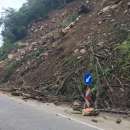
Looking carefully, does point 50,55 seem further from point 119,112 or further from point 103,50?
point 119,112

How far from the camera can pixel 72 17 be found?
30.8 m

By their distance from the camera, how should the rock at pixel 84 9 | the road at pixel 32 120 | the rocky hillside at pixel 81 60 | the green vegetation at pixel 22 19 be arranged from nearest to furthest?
the road at pixel 32 120 → the rocky hillside at pixel 81 60 → the rock at pixel 84 9 → the green vegetation at pixel 22 19

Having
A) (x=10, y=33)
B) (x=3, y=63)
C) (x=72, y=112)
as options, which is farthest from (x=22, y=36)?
(x=72, y=112)

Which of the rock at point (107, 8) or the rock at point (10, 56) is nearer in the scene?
the rock at point (107, 8)

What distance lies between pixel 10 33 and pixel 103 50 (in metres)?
18.8

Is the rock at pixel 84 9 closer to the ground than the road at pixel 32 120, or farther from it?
farther from it

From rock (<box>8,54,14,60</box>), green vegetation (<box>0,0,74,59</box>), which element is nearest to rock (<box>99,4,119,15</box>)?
rock (<box>8,54,14,60</box>)

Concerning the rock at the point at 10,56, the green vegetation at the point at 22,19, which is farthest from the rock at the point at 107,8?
the green vegetation at the point at 22,19

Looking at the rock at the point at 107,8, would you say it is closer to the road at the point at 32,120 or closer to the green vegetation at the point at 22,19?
the road at the point at 32,120

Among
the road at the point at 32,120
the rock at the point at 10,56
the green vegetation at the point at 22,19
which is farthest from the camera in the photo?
the green vegetation at the point at 22,19

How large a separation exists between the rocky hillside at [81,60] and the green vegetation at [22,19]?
6177 mm

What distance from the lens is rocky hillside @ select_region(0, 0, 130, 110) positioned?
19.0 m

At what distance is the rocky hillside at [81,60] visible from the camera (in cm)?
1902

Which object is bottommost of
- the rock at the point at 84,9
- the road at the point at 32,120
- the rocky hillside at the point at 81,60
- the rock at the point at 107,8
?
the road at the point at 32,120
